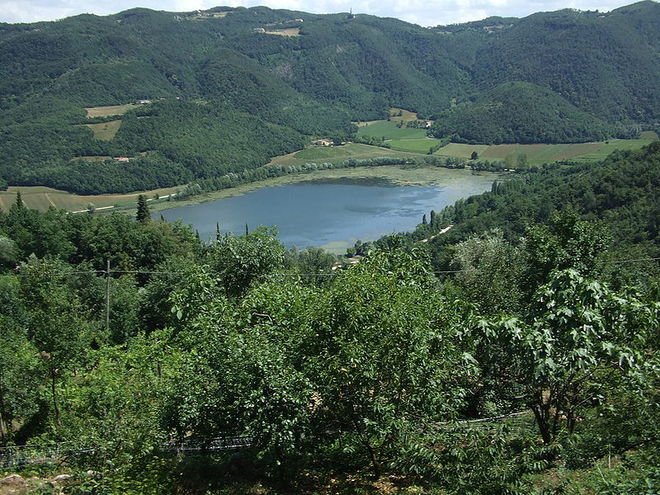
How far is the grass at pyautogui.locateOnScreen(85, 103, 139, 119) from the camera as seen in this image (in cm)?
14998

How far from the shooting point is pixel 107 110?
510 feet

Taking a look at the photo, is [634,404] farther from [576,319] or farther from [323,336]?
[323,336]

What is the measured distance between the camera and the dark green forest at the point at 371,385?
6812mm

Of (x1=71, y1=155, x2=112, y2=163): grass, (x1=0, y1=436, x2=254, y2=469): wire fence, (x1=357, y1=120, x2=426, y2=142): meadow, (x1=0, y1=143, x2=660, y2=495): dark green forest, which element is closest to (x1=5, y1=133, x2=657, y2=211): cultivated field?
(x1=71, y1=155, x2=112, y2=163): grass

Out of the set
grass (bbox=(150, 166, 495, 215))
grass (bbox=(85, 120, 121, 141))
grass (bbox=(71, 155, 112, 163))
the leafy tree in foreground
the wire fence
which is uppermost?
grass (bbox=(85, 120, 121, 141))

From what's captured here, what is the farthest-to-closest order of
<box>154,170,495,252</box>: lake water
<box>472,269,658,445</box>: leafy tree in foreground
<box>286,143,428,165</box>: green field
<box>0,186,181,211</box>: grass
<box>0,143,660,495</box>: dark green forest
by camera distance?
<box>286,143,428,165</box>: green field → <box>0,186,181,211</box>: grass → <box>154,170,495,252</box>: lake water → <box>0,143,660,495</box>: dark green forest → <box>472,269,658,445</box>: leafy tree in foreground

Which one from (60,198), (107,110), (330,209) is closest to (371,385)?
(330,209)

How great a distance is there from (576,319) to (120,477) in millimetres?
6989

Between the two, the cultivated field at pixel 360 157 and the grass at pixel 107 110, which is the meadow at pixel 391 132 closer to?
the cultivated field at pixel 360 157

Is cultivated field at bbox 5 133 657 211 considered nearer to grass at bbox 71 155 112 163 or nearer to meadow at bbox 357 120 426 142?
grass at bbox 71 155 112 163

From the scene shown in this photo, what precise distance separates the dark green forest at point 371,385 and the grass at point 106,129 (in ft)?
425

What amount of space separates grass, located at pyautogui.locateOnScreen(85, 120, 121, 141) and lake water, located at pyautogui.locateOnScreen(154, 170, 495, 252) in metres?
43.6

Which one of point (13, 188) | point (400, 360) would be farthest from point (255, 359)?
Result: point (13, 188)

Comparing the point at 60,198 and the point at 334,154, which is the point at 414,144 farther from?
the point at 60,198
